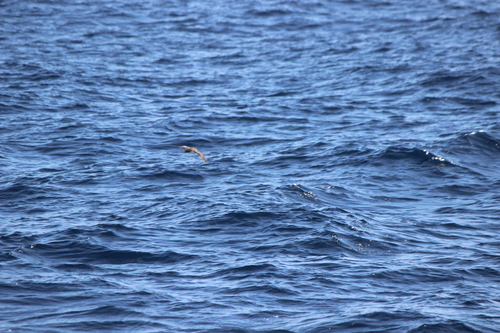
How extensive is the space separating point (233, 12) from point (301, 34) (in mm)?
7465

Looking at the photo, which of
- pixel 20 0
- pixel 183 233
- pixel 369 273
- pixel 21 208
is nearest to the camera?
pixel 369 273

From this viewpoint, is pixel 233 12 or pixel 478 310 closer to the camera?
pixel 478 310

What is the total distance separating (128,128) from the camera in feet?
81.9

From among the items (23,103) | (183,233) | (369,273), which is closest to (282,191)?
(183,233)

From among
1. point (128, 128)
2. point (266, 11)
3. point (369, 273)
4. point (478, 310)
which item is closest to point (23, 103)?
point (128, 128)

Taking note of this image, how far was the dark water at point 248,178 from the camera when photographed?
13.8 m

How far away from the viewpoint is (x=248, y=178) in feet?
68.3

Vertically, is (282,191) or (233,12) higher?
(233,12)

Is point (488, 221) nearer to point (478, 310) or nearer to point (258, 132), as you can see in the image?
point (478, 310)

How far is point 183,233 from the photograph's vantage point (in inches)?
666

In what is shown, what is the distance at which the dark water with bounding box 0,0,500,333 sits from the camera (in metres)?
13.8

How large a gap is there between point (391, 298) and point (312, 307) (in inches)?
70.4

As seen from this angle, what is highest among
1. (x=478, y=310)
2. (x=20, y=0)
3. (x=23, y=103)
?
(x=20, y=0)

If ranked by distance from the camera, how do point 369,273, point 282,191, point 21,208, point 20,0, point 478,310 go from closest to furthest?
point 478,310, point 369,273, point 21,208, point 282,191, point 20,0
